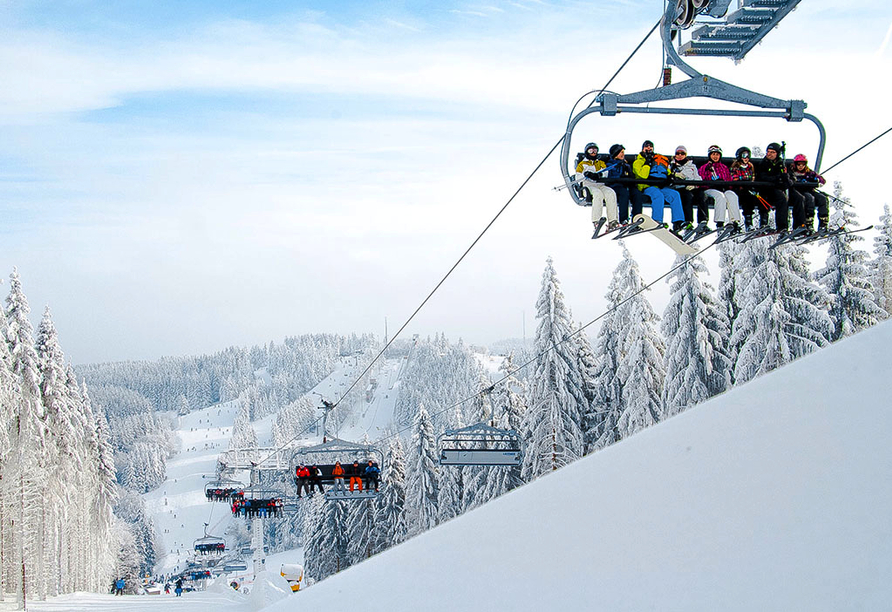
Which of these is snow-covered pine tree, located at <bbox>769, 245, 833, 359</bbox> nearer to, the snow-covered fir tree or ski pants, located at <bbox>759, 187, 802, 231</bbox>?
ski pants, located at <bbox>759, 187, 802, 231</bbox>

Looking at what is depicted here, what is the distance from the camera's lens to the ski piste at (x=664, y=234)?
23.2 feet

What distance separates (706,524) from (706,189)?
480cm

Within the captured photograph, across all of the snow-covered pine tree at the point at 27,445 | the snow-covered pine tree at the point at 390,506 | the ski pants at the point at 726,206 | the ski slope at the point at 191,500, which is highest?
the ski pants at the point at 726,206

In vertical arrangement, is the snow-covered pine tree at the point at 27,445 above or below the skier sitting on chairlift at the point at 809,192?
below

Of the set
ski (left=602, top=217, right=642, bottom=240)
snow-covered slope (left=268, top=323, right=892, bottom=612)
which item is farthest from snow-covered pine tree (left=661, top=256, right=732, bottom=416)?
snow-covered slope (left=268, top=323, right=892, bottom=612)

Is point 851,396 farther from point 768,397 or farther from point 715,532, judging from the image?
point 715,532

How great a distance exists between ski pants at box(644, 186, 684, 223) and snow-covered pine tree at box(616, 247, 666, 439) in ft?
51.2

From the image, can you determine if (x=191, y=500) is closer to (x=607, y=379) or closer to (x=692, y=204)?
(x=607, y=379)

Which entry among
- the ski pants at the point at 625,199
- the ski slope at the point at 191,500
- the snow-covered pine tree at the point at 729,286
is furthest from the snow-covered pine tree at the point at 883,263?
the ski slope at the point at 191,500

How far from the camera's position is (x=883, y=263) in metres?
26.1

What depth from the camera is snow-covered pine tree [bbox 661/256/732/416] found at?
850 inches

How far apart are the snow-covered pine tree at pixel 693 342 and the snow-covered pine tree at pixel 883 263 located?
17.5ft

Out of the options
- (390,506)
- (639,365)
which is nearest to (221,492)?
(390,506)

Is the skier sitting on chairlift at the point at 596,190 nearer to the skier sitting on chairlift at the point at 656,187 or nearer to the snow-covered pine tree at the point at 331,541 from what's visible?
the skier sitting on chairlift at the point at 656,187
